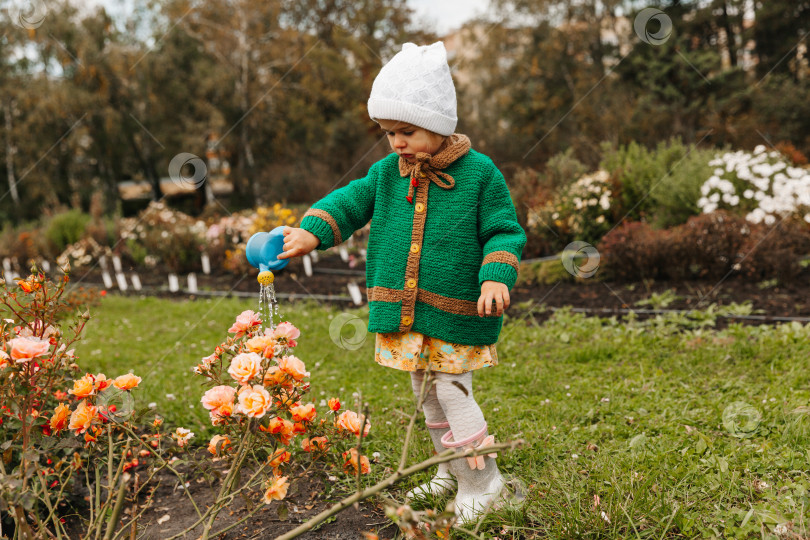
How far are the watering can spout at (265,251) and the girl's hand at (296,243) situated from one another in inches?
0.7

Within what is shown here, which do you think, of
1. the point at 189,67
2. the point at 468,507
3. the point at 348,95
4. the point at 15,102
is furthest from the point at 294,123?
the point at 468,507

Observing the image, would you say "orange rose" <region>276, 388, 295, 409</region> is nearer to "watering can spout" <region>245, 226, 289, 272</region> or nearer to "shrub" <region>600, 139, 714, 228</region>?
"watering can spout" <region>245, 226, 289, 272</region>

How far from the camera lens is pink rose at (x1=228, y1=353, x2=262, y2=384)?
5.31ft

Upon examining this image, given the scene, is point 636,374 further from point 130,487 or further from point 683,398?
point 130,487

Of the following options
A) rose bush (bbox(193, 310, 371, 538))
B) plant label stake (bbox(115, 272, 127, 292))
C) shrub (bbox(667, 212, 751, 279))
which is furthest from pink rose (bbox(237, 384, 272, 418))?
plant label stake (bbox(115, 272, 127, 292))

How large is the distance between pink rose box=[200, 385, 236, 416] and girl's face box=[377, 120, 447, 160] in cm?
91

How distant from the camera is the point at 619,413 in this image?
2846 mm

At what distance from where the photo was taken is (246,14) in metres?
16.9

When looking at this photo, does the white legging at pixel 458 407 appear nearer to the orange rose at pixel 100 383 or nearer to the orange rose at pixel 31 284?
the orange rose at pixel 100 383

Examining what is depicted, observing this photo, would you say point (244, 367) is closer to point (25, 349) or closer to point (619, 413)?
point (25, 349)

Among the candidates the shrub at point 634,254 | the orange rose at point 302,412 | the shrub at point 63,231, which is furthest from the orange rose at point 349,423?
the shrub at point 63,231

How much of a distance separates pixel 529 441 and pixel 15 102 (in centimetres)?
2036

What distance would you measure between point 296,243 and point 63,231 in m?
10.9

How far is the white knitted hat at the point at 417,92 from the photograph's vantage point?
1.90 meters
